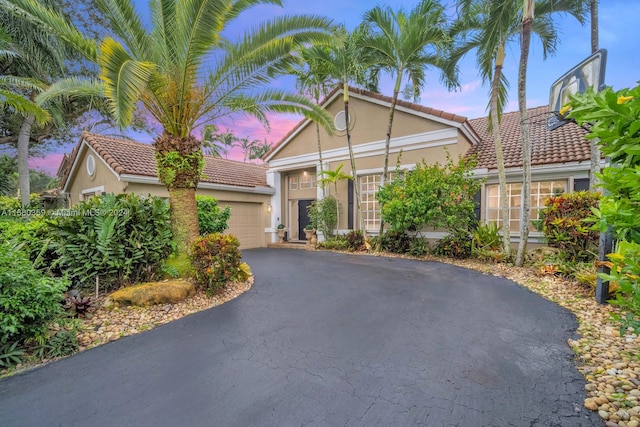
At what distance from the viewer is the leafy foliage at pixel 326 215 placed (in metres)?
13.3

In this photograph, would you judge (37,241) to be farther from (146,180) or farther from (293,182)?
(293,182)

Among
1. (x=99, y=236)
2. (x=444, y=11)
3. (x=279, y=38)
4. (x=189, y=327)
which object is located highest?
(x=444, y=11)

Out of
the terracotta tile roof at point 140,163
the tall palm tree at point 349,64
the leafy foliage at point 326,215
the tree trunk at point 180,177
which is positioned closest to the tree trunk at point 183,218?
the tree trunk at point 180,177

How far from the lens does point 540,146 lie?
10.4 m

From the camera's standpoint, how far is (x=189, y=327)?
14.3 ft

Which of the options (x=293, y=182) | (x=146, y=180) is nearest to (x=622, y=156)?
(x=146, y=180)

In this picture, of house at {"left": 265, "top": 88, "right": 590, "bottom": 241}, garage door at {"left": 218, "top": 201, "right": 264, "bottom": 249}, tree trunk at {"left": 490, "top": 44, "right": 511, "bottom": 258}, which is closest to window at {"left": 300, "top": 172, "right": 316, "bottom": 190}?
house at {"left": 265, "top": 88, "right": 590, "bottom": 241}

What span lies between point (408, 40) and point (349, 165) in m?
5.48

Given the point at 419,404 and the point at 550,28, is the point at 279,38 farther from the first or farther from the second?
the point at 550,28

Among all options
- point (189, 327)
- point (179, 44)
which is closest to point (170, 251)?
point (189, 327)

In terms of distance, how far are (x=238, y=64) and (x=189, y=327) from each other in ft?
18.4

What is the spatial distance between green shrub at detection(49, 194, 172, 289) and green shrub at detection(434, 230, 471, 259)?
8.34 metres

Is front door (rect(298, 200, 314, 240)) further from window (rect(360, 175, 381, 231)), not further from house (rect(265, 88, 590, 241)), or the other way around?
window (rect(360, 175, 381, 231))

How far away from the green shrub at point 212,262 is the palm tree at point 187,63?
25.6 inches
